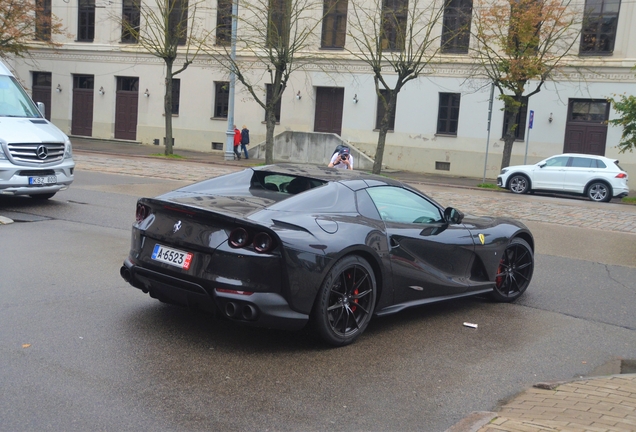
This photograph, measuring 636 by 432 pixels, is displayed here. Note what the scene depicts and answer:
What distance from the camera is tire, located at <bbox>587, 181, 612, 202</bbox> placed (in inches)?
998

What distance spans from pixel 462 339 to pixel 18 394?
3732mm

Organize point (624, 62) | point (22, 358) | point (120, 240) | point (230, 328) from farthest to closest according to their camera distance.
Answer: point (624, 62)
point (120, 240)
point (230, 328)
point (22, 358)

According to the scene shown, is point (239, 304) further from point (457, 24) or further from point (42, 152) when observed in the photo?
point (457, 24)

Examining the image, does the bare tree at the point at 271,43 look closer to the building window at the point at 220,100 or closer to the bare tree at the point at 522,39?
the building window at the point at 220,100

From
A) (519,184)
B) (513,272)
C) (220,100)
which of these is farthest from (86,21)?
(513,272)

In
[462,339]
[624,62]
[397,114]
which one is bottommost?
[462,339]

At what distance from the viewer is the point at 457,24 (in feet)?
114

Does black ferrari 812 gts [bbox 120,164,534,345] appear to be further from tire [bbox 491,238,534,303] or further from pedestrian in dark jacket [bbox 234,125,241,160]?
pedestrian in dark jacket [bbox 234,125,241,160]

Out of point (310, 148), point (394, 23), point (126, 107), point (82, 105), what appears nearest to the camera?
point (394, 23)

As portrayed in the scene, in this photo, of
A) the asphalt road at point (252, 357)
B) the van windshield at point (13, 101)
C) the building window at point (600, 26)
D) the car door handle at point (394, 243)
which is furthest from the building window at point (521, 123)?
the car door handle at point (394, 243)

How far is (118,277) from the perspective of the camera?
799cm

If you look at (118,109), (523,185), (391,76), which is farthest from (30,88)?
(523,185)

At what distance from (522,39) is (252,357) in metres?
26.0

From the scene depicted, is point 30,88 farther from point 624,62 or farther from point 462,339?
point 462,339
